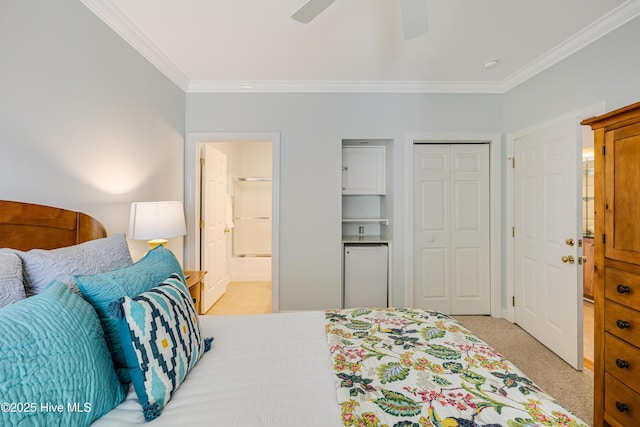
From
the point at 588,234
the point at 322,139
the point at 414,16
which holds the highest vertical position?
the point at 414,16

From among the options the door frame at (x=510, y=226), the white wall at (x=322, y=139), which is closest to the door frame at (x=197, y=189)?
the white wall at (x=322, y=139)

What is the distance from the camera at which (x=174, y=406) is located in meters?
0.89

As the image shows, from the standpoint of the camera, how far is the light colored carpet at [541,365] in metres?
1.89

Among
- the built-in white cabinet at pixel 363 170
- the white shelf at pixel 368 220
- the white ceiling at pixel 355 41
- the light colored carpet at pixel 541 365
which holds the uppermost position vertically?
the white ceiling at pixel 355 41

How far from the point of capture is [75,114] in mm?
1657

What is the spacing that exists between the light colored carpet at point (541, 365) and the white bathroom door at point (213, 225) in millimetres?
3016

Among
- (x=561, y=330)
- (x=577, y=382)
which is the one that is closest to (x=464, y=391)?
(x=577, y=382)

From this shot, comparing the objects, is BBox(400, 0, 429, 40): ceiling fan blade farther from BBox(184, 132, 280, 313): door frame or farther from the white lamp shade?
the white lamp shade

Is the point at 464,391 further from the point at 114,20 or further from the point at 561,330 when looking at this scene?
the point at 114,20

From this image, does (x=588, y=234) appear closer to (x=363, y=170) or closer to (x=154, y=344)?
(x=363, y=170)

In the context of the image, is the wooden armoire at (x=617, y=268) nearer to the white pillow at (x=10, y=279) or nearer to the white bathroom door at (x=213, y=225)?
the white pillow at (x=10, y=279)

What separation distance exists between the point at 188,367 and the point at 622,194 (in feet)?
7.14

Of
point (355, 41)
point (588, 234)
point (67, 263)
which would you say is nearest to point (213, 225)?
point (67, 263)

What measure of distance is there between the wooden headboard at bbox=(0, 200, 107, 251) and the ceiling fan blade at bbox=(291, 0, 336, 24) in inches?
64.5
